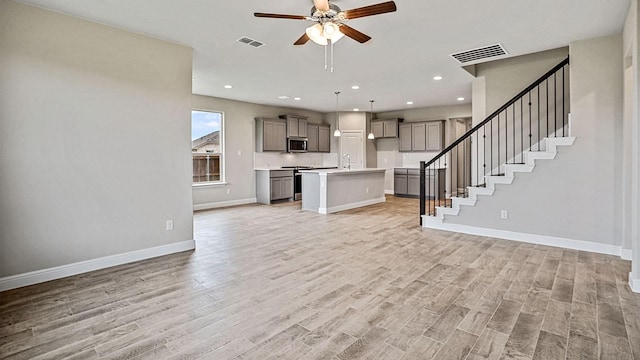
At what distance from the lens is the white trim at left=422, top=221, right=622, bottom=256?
4.06 m

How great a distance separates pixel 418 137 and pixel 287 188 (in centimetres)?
418

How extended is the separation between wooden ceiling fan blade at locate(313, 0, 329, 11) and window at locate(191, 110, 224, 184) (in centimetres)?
545

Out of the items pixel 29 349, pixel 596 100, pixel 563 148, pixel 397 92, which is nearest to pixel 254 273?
pixel 29 349

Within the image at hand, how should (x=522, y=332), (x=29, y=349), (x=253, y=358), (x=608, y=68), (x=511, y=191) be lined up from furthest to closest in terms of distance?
1. (x=511, y=191)
2. (x=608, y=68)
3. (x=522, y=332)
4. (x=29, y=349)
5. (x=253, y=358)

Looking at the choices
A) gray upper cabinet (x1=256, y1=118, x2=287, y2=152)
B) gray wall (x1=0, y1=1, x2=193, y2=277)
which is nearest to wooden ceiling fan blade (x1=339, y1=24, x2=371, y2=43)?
gray wall (x1=0, y1=1, x2=193, y2=277)

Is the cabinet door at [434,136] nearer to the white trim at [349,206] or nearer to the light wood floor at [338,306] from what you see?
the white trim at [349,206]

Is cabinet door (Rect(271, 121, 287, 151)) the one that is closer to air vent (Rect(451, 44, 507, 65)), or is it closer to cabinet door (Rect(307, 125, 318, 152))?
cabinet door (Rect(307, 125, 318, 152))

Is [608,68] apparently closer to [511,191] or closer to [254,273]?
[511,191]

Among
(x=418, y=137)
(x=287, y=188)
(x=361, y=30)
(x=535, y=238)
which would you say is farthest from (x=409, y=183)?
(x=361, y=30)

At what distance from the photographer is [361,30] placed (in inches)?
150

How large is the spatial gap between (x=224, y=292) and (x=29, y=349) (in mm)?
1311

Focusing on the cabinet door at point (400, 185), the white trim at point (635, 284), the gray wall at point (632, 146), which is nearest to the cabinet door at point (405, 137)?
the cabinet door at point (400, 185)

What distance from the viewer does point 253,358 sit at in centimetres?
194

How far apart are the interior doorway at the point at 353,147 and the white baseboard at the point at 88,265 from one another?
270 inches
